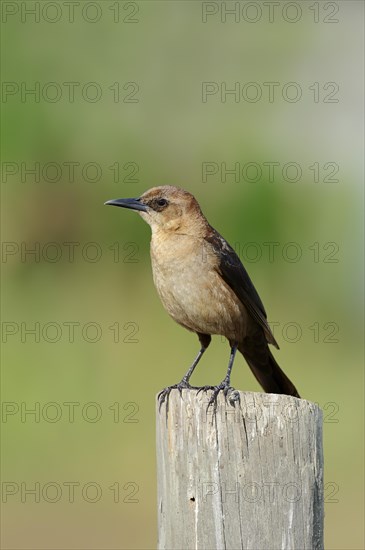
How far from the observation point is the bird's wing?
5910 mm

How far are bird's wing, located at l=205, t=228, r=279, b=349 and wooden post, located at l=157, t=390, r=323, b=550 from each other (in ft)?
6.87

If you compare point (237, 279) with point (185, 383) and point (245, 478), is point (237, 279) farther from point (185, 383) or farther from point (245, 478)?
point (245, 478)

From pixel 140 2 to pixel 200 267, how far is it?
29.7 ft

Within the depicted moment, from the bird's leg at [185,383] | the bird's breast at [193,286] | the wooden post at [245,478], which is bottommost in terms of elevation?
the wooden post at [245,478]

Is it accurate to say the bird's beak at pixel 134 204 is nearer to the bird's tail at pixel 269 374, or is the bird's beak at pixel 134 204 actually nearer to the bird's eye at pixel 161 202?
the bird's eye at pixel 161 202

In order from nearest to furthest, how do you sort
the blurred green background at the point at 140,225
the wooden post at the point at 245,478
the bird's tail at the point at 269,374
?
the wooden post at the point at 245,478 < the bird's tail at the point at 269,374 < the blurred green background at the point at 140,225

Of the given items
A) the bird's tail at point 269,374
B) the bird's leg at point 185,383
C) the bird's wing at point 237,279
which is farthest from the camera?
the bird's tail at point 269,374

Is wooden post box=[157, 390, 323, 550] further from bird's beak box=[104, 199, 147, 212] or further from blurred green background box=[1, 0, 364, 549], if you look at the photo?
blurred green background box=[1, 0, 364, 549]

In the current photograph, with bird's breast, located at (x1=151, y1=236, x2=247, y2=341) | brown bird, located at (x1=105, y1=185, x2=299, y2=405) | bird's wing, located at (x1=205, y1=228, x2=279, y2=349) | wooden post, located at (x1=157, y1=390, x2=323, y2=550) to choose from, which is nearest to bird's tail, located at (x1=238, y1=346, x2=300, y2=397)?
brown bird, located at (x1=105, y1=185, x2=299, y2=405)

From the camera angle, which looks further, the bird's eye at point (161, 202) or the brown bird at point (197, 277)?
the bird's eye at point (161, 202)

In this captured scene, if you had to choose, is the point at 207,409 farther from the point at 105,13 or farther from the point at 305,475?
the point at 105,13

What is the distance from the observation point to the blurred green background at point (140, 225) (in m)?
8.99

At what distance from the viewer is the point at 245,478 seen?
367cm

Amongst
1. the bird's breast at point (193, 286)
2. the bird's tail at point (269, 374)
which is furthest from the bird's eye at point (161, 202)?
the bird's tail at point (269, 374)
